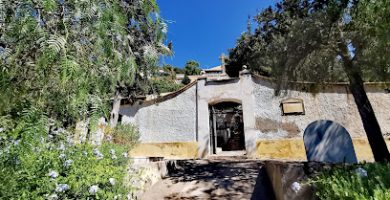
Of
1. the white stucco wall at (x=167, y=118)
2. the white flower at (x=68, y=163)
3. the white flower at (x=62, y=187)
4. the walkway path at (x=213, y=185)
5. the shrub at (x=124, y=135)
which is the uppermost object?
the white stucco wall at (x=167, y=118)

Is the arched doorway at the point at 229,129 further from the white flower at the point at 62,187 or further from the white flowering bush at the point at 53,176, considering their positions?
the white flower at the point at 62,187

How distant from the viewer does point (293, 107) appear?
11.3 meters

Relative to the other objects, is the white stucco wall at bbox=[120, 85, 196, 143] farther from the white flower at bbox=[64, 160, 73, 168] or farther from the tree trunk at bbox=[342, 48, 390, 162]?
the white flower at bbox=[64, 160, 73, 168]

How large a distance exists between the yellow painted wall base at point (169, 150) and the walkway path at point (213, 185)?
4.13m

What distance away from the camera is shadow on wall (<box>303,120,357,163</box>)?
591 centimetres

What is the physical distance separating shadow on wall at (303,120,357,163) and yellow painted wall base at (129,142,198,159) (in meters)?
6.17

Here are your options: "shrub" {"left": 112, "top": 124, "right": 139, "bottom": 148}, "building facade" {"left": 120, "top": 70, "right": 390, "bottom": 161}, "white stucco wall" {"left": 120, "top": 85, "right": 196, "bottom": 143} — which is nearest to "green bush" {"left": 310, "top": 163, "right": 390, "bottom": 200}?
"shrub" {"left": 112, "top": 124, "right": 139, "bottom": 148}

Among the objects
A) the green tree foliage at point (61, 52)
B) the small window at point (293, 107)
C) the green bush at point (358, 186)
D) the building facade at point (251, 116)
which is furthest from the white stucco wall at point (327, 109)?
the green tree foliage at point (61, 52)

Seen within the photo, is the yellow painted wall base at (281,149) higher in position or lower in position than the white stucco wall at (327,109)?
lower

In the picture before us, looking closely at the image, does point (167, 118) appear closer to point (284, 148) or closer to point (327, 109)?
point (284, 148)

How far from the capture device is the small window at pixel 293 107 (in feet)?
37.0

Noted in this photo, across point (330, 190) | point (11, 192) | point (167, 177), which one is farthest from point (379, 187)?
point (167, 177)

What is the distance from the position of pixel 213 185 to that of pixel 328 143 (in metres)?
2.81

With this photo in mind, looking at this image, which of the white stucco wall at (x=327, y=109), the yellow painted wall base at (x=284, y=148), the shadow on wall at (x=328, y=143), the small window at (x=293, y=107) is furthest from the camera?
the small window at (x=293, y=107)
